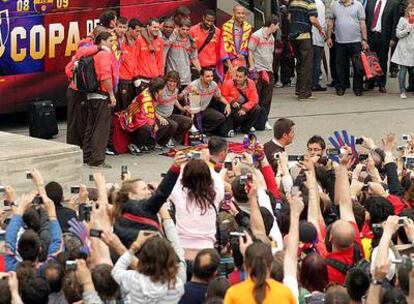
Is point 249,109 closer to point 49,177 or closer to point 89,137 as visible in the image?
point 89,137

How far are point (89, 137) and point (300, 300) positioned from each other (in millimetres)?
7759

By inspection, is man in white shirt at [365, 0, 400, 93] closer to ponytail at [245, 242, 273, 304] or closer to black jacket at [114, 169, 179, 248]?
black jacket at [114, 169, 179, 248]

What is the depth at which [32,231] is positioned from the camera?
379 inches

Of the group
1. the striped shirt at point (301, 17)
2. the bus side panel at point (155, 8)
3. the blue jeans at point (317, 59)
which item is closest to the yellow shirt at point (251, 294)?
the bus side panel at point (155, 8)

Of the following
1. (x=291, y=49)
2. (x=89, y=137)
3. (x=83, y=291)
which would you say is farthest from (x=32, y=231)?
(x=291, y=49)

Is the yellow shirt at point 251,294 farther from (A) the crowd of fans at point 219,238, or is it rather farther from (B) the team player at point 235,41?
(B) the team player at point 235,41

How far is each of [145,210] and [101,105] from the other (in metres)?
6.33

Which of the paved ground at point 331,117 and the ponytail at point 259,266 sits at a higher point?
the ponytail at point 259,266

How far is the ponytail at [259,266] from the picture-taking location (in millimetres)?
8172

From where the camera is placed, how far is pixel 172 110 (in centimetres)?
1716

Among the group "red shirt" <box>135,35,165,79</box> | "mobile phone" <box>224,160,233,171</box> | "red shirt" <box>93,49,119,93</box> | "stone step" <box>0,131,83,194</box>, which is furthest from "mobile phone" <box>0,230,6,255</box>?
"red shirt" <box>135,35,165,79</box>

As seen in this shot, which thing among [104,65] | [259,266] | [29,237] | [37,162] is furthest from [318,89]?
[259,266]

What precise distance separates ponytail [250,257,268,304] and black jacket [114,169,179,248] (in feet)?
5.51

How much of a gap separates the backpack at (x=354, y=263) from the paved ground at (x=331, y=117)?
6.83 metres
